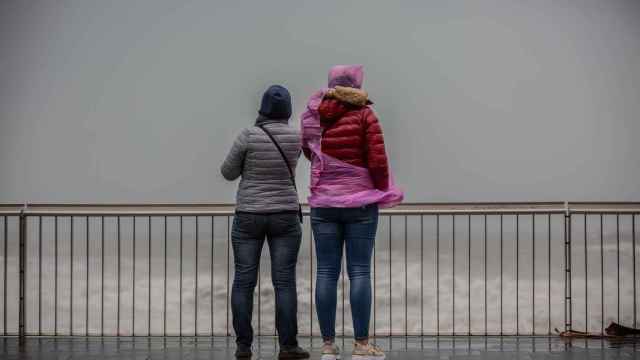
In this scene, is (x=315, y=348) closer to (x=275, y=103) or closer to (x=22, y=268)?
(x=275, y=103)

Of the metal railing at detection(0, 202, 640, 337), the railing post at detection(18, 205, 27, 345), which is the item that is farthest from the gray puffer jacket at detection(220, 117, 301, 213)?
the railing post at detection(18, 205, 27, 345)

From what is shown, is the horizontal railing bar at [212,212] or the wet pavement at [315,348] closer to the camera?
the wet pavement at [315,348]

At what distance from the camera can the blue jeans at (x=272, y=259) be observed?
19.8ft

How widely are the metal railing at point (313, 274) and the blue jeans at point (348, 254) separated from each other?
1.87 metres

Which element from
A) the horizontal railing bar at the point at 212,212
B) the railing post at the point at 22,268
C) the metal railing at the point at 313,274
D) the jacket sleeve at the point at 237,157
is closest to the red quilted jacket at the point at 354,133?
the jacket sleeve at the point at 237,157

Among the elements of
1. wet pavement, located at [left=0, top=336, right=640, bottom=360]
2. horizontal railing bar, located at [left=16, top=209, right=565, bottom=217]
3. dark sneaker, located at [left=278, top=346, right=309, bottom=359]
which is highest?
horizontal railing bar, located at [left=16, top=209, right=565, bottom=217]

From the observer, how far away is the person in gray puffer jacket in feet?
19.7

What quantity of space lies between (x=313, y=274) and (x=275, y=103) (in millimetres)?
2374

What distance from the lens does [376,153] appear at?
561cm

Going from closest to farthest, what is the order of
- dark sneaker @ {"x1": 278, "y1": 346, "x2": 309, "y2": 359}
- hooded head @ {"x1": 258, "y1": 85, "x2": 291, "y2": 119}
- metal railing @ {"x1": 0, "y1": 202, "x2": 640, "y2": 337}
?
hooded head @ {"x1": 258, "y1": 85, "x2": 291, "y2": 119}
dark sneaker @ {"x1": 278, "y1": 346, "x2": 309, "y2": 359}
metal railing @ {"x1": 0, "y1": 202, "x2": 640, "y2": 337}

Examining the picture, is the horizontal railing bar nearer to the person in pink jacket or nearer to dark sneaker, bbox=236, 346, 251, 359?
dark sneaker, bbox=236, 346, 251, 359

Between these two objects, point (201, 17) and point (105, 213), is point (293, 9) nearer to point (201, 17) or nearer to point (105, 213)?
point (201, 17)

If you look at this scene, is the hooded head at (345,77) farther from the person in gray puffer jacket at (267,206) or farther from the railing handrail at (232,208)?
the railing handrail at (232,208)

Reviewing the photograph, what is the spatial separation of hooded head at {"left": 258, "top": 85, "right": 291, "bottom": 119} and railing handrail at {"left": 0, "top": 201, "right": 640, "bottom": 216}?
1536mm
